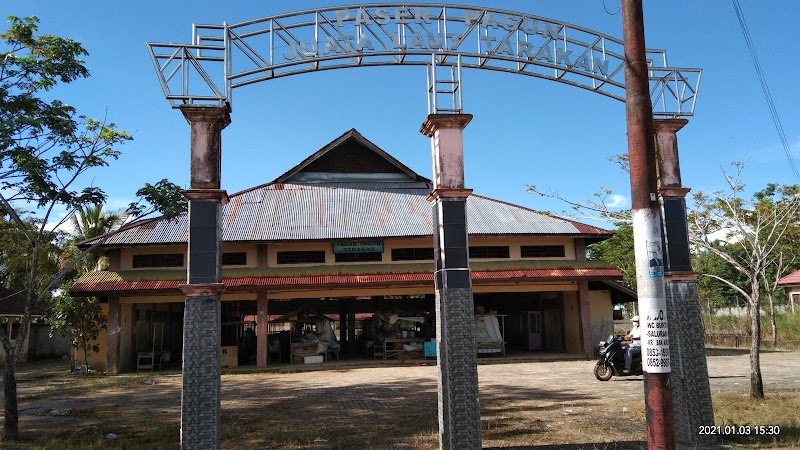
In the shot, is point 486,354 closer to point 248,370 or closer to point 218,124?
point 248,370

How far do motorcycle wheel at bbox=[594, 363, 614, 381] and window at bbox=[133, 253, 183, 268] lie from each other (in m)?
15.4

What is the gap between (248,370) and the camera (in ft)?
71.5

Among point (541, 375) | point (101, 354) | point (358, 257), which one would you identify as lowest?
point (541, 375)

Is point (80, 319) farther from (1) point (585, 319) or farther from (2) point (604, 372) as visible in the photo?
(1) point (585, 319)

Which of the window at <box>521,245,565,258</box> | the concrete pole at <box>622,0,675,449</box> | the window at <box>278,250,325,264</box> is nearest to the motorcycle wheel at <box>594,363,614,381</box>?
the window at <box>521,245,565,258</box>

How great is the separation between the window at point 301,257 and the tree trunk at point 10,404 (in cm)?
1277

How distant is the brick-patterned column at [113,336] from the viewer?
70.6ft

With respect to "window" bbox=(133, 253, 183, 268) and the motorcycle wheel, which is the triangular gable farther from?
the motorcycle wheel

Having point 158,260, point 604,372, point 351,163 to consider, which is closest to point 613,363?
point 604,372

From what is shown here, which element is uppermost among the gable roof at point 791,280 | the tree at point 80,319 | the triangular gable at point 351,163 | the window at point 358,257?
the triangular gable at point 351,163

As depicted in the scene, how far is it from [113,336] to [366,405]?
12.9 meters

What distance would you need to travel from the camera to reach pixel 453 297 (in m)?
8.69

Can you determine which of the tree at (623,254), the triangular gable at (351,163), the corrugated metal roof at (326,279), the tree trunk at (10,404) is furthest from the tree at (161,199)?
the tree at (623,254)
